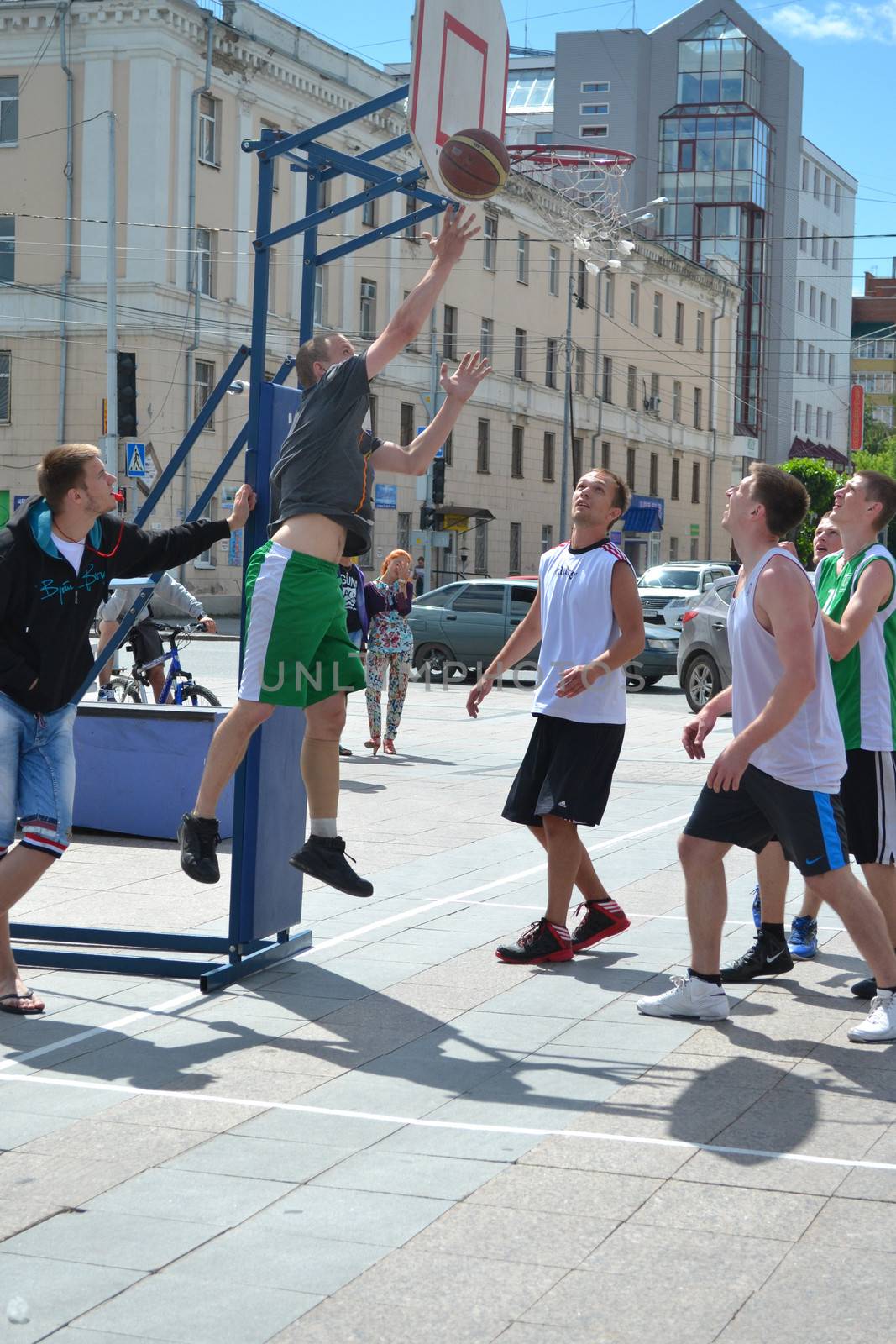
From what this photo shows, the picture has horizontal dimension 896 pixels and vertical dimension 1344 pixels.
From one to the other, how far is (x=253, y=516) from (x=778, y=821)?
7.35 ft

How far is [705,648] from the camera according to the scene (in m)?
22.3

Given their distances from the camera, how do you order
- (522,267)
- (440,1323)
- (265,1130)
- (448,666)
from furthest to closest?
(522,267), (448,666), (265,1130), (440,1323)

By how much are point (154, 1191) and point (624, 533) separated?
60.5 meters

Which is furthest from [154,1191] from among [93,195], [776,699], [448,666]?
[93,195]

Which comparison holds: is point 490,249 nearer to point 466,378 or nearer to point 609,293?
point 609,293

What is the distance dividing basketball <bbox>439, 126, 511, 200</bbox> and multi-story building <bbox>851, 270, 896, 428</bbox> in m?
111

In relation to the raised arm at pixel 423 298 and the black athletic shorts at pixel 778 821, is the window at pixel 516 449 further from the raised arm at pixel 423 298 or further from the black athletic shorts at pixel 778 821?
the black athletic shorts at pixel 778 821

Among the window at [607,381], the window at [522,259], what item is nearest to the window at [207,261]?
the window at [522,259]

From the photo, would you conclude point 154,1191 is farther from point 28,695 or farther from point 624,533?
point 624,533

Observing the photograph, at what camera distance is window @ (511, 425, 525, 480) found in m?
56.1

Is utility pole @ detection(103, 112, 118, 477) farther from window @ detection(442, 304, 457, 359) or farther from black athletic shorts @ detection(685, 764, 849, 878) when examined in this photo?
black athletic shorts @ detection(685, 764, 849, 878)

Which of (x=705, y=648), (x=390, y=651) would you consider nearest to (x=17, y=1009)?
(x=390, y=651)

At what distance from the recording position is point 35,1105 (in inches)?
193

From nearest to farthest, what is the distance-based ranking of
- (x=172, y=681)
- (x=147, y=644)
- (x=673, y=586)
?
(x=147, y=644)
(x=172, y=681)
(x=673, y=586)
